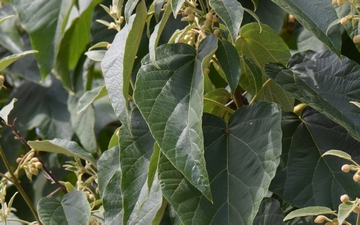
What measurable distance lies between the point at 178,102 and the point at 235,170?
107mm

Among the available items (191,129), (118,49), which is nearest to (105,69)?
(118,49)

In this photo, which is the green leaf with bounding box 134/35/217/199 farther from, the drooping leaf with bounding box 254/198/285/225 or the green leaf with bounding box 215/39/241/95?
the drooping leaf with bounding box 254/198/285/225

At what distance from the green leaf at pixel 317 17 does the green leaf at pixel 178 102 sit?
0.34 ft

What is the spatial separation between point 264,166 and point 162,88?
0.51ft

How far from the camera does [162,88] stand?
695 millimetres

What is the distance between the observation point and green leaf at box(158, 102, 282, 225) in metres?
0.64

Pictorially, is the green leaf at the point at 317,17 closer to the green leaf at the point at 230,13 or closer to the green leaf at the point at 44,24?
the green leaf at the point at 230,13

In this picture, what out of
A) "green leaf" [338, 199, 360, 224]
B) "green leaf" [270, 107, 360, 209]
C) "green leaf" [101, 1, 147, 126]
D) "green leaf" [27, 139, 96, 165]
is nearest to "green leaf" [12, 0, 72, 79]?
"green leaf" [27, 139, 96, 165]

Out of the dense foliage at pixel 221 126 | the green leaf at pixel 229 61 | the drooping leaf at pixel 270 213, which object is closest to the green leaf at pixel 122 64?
the dense foliage at pixel 221 126

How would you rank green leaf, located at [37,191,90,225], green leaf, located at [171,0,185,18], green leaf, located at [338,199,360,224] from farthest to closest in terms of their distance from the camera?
green leaf, located at [37,191,90,225] < green leaf, located at [171,0,185,18] < green leaf, located at [338,199,360,224]

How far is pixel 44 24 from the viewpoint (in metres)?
1.40

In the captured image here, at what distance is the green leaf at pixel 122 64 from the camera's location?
689mm

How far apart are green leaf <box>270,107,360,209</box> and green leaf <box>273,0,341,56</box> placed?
12cm

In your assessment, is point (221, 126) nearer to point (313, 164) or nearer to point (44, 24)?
point (313, 164)
